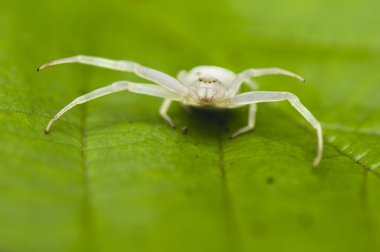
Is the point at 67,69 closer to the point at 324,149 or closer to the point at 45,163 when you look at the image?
the point at 45,163

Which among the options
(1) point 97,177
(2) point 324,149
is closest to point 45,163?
(1) point 97,177

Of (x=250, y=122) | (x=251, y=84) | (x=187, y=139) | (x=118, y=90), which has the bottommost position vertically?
(x=187, y=139)

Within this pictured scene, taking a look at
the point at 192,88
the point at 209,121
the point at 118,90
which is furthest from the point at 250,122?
the point at 118,90

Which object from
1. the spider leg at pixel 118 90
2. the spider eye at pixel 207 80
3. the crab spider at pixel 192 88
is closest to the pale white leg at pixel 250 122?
the crab spider at pixel 192 88

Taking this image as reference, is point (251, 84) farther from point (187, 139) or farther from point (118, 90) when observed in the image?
point (118, 90)

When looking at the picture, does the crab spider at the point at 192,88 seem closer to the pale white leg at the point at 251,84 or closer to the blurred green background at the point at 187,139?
the blurred green background at the point at 187,139

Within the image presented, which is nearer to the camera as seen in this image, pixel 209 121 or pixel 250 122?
pixel 250 122

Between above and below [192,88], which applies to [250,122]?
below
